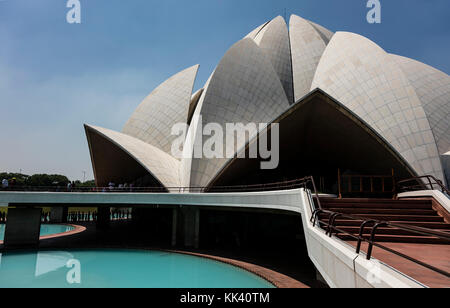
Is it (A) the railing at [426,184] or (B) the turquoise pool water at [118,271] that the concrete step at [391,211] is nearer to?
(A) the railing at [426,184]

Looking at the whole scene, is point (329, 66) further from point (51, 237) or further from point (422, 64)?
point (51, 237)

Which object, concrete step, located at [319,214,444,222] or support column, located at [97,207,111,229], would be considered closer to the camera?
concrete step, located at [319,214,444,222]

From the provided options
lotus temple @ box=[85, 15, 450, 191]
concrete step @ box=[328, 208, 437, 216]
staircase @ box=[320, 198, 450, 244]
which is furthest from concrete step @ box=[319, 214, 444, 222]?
lotus temple @ box=[85, 15, 450, 191]

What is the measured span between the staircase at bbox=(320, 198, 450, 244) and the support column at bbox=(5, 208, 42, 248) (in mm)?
17284

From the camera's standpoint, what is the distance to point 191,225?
55.3 feet

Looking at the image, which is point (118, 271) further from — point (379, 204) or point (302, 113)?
point (302, 113)

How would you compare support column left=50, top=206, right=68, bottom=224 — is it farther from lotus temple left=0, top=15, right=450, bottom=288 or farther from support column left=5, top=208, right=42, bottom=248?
support column left=5, top=208, right=42, bottom=248

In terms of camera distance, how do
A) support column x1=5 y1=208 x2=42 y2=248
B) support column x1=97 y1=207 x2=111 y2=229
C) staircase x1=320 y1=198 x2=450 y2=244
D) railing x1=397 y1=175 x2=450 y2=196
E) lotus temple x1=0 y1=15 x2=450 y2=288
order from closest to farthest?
staircase x1=320 y1=198 x2=450 y2=244 < lotus temple x1=0 y1=15 x2=450 y2=288 < railing x1=397 y1=175 x2=450 y2=196 < support column x1=5 y1=208 x2=42 y2=248 < support column x1=97 y1=207 x2=111 y2=229

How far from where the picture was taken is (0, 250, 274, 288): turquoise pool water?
9656 mm

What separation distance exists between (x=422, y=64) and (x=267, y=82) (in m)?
10.5

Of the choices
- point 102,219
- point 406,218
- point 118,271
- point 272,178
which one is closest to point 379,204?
point 406,218

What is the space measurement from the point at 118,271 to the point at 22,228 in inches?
384

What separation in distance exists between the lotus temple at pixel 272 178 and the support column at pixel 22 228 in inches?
2.4
